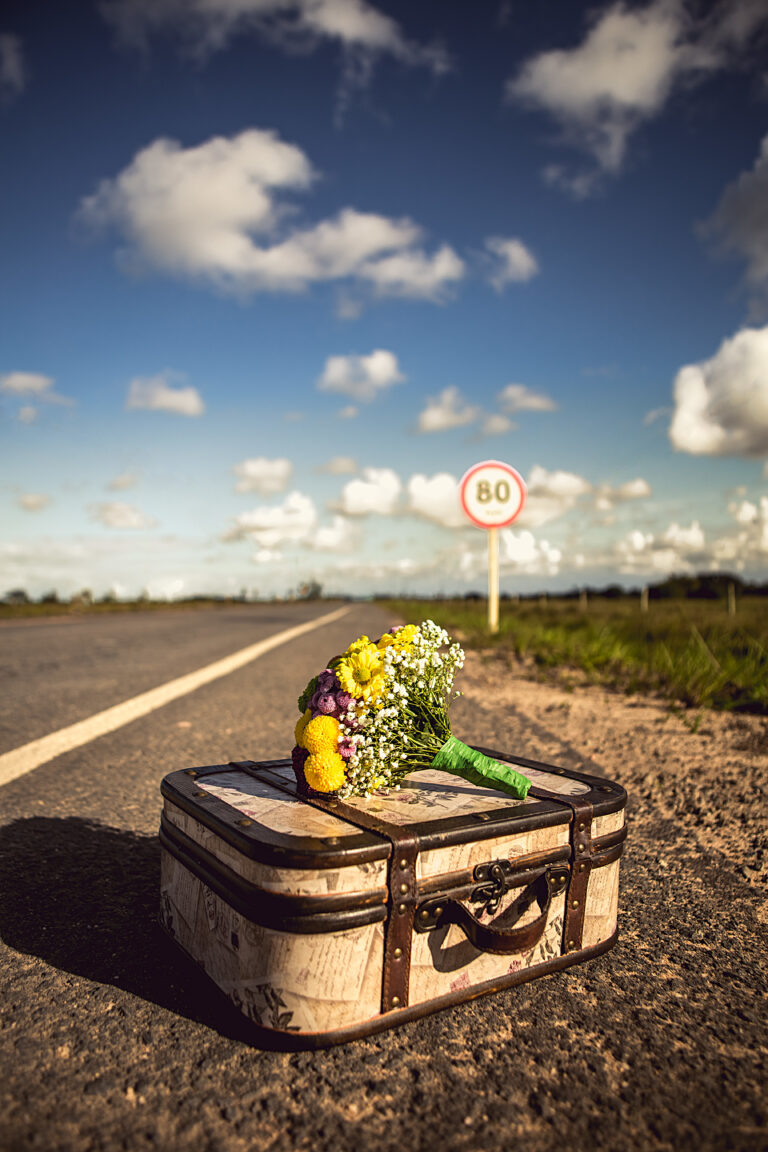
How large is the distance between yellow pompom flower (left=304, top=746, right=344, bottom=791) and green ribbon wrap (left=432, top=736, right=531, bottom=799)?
0.83 feet

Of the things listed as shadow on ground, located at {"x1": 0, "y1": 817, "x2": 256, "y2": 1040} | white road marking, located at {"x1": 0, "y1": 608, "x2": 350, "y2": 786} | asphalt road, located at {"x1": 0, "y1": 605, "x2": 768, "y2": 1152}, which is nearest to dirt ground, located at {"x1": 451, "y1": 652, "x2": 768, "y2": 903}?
asphalt road, located at {"x1": 0, "y1": 605, "x2": 768, "y2": 1152}

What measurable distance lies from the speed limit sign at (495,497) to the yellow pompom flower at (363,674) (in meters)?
7.14

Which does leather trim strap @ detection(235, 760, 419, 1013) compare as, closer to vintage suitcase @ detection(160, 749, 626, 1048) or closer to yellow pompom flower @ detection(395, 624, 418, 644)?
vintage suitcase @ detection(160, 749, 626, 1048)

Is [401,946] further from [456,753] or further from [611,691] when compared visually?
[611,691]

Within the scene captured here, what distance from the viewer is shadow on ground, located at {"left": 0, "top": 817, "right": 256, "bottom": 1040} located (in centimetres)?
154

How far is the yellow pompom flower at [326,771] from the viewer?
1629 mm

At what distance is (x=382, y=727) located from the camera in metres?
1.68

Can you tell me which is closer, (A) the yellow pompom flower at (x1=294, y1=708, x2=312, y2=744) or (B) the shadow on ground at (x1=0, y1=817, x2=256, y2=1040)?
(B) the shadow on ground at (x1=0, y1=817, x2=256, y2=1040)

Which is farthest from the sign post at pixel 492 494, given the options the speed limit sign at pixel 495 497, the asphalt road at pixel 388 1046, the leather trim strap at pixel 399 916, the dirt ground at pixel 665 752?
the leather trim strap at pixel 399 916

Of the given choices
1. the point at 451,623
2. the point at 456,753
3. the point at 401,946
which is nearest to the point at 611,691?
the point at 456,753

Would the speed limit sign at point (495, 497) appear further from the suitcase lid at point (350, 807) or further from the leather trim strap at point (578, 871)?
the leather trim strap at point (578, 871)

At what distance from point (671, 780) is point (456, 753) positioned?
1.88 meters

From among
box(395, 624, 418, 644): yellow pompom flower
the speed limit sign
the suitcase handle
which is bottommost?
the suitcase handle

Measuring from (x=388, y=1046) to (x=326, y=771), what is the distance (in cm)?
55
